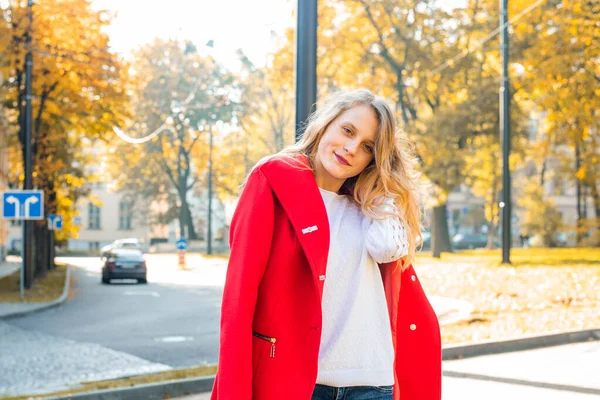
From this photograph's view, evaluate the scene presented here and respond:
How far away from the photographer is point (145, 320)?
588 inches

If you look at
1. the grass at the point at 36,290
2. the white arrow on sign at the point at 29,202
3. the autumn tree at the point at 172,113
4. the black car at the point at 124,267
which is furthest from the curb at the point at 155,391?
the autumn tree at the point at 172,113

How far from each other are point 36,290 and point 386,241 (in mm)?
20335

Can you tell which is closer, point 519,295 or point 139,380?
point 139,380

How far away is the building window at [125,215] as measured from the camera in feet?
180

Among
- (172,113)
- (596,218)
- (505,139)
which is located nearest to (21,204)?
(505,139)

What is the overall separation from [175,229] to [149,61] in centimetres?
1355

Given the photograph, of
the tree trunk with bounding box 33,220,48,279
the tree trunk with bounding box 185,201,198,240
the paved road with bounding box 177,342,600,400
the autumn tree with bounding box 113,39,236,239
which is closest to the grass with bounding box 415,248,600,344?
the paved road with bounding box 177,342,600,400

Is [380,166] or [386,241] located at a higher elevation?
[380,166]

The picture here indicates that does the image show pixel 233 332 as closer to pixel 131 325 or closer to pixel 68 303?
pixel 131 325

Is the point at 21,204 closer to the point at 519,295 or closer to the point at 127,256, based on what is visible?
the point at 127,256

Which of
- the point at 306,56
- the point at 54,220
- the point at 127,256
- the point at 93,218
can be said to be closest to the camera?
the point at 306,56

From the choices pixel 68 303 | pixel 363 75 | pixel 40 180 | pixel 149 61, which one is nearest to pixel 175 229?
pixel 149 61

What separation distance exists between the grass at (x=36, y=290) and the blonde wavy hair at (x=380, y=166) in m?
17.3

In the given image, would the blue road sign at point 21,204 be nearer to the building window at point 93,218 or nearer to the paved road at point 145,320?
the paved road at point 145,320
